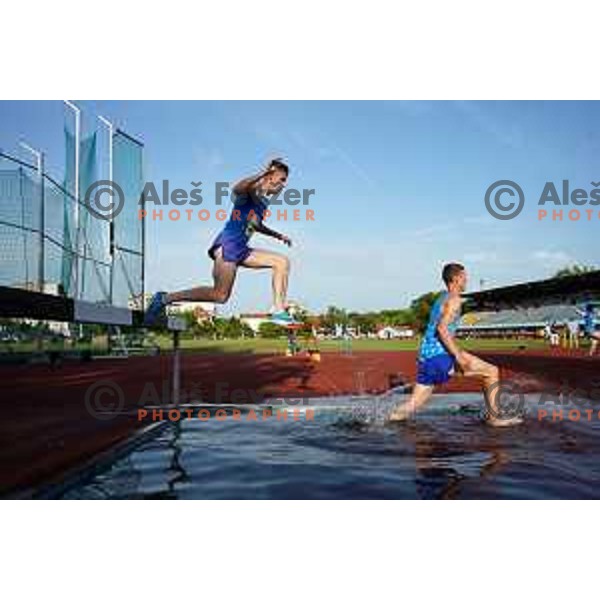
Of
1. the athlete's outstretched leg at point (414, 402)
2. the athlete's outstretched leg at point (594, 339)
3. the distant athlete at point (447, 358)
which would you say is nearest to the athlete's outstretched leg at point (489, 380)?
the distant athlete at point (447, 358)

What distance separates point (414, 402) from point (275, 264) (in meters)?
2.12

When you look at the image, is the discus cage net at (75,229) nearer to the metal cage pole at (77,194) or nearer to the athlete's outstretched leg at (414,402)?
the metal cage pole at (77,194)

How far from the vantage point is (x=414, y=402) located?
6434 millimetres

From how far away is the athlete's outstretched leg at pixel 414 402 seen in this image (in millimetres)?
6355

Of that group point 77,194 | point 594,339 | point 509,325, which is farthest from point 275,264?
point 509,325

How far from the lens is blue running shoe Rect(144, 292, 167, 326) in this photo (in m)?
5.95

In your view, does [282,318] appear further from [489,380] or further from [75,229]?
[75,229]

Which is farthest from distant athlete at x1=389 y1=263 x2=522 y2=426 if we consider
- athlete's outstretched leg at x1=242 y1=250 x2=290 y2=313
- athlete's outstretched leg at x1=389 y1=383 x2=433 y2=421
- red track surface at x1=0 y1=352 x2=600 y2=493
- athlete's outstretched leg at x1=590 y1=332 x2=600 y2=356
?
athlete's outstretched leg at x1=590 y1=332 x2=600 y2=356

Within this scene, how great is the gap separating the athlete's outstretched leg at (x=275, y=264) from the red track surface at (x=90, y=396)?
193cm

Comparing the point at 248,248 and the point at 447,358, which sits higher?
the point at 248,248
